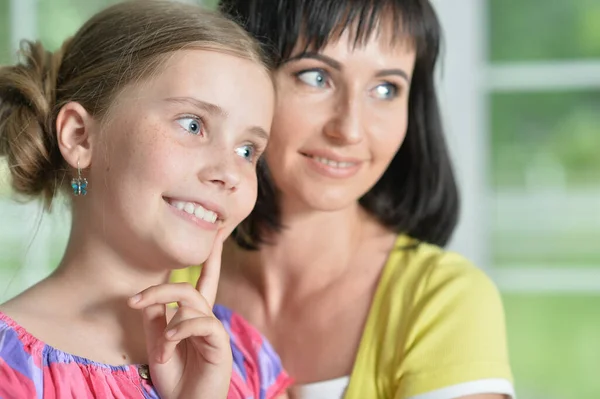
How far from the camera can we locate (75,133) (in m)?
1.25

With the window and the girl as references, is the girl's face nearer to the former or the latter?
the girl

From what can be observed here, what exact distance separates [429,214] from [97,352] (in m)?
0.79

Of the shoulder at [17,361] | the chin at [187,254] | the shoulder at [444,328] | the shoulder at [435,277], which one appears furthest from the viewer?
the shoulder at [435,277]

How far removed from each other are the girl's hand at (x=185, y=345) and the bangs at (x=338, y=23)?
0.48 meters

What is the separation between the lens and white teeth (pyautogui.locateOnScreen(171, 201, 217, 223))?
1194mm

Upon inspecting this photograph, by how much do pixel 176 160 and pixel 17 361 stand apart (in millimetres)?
319

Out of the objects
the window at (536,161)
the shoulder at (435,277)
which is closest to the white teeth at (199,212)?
the shoulder at (435,277)

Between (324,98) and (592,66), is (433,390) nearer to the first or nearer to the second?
(324,98)

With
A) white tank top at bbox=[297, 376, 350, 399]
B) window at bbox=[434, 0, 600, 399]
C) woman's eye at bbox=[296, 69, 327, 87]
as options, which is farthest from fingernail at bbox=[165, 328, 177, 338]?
window at bbox=[434, 0, 600, 399]

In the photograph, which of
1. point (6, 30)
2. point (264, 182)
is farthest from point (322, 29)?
point (6, 30)

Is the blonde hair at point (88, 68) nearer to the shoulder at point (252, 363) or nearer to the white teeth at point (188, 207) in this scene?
the white teeth at point (188, 207)

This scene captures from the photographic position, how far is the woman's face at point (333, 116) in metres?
1.48

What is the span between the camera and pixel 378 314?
5.14 ft

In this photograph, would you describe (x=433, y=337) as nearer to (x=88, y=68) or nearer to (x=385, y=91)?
(x=385, y=91)
